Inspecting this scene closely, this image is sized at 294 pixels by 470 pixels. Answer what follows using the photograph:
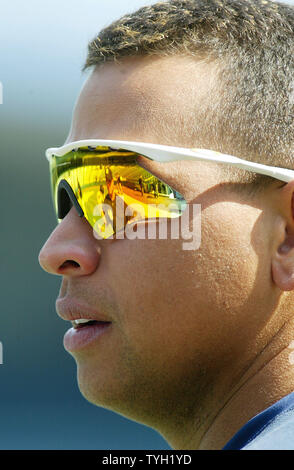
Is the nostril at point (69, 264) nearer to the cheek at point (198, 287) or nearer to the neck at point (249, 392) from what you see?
the cheek at point (198, 287)

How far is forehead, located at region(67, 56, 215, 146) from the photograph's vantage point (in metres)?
2.19

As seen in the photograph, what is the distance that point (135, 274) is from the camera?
212cm

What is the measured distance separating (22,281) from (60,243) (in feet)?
21.0

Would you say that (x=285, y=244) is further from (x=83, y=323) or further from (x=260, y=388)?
(x=83, y=323)

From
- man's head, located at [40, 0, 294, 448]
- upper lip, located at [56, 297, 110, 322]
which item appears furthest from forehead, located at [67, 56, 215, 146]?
upper lip, located at [56, 297, 110, 322]

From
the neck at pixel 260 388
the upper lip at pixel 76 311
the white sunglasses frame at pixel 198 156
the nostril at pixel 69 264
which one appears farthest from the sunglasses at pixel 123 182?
the neck at pixel 260 388

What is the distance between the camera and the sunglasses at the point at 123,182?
7.02 feet

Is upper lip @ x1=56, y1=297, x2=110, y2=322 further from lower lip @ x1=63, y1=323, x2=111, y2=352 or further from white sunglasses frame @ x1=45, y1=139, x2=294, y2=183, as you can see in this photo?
white sunglasses frame @ x1=45, y1=139, x2=294, y2=183

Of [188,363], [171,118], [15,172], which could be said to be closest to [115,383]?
[188,363]

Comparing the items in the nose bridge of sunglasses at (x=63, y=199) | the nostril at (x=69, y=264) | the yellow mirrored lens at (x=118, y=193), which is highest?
the nose bridge of sunglasses at (x=63, y=199)

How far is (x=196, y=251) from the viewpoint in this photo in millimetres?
2109

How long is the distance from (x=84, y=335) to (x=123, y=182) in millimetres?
477

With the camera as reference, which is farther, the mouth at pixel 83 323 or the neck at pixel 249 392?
the mouth at pixel 83 323

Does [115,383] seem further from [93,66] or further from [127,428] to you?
[127,428]
